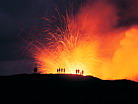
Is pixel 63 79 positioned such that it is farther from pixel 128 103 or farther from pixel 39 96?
pixel 128 103

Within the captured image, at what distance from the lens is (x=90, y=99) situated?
36.1 metres

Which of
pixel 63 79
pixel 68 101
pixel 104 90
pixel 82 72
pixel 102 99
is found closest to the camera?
pixel 68 101

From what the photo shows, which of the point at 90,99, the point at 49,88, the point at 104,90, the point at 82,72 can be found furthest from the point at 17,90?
the point at 82,72

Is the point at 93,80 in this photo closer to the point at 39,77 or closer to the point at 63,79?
the point at 63,79

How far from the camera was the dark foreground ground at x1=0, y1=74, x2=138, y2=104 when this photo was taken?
35031mm

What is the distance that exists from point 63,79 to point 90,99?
462 inches

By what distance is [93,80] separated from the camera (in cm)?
5006

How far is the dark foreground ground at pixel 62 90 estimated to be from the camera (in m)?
35.0

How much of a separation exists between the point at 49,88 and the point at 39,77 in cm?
773

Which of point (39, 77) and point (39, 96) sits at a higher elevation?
point (39, 77)

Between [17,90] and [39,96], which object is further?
[17,90]

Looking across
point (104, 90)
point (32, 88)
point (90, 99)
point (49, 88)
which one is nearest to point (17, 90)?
point (32, 88)

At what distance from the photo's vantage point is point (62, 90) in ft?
131

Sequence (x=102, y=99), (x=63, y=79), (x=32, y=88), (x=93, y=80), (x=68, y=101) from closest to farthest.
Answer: (x=68, y=101), (x=102, y=99), (x=32, y=88), (x=63, y=79), (x=93, y=80)
